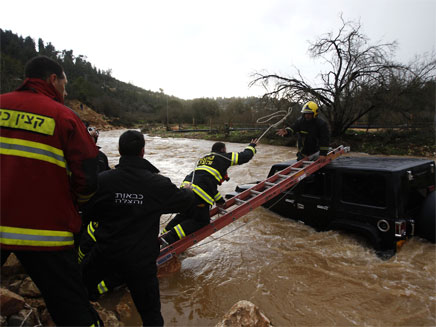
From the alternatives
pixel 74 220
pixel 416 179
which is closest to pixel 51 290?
pixel 74 220

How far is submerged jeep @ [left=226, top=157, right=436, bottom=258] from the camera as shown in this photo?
3.44m

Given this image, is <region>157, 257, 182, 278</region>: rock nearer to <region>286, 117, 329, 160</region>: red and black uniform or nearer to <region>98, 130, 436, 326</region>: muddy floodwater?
<region>98, 130, 436, 326</region>: muddy floodwater

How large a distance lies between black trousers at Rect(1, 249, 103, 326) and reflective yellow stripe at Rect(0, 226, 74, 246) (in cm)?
9

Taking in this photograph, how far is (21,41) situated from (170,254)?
9345 cm

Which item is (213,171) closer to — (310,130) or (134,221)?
(134,221)

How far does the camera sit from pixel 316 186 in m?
4.57

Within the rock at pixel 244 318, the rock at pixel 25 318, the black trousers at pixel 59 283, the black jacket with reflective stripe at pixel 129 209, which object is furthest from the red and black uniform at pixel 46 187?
the rock at pixel 244 318

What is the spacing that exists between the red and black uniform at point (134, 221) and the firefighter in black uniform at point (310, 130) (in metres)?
4.04

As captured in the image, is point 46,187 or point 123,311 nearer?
point 46,187

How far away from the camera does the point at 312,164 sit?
456 centimetres

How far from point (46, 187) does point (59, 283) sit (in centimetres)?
68

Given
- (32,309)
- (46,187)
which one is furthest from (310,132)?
(32,309)

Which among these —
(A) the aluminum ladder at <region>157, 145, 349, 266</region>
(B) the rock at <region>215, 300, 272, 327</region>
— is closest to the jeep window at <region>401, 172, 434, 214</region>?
(A) the aluminum ladder at <region>157, 145, 349, 266</region>

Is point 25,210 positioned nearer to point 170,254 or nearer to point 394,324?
point 170,254
